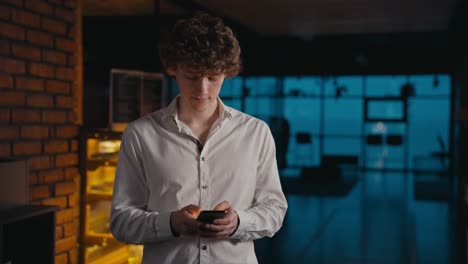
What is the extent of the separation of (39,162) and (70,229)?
610 mm

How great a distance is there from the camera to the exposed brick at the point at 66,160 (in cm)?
371

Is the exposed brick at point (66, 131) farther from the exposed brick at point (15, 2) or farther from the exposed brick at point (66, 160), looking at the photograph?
the exposed brick at point (15, 2)

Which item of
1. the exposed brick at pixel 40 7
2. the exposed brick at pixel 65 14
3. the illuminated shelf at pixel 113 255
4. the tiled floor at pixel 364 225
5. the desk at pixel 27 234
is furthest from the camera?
the tiled floor at pixel 364 225

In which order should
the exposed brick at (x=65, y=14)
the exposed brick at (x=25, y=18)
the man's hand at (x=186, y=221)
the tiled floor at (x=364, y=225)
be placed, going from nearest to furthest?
the man's hand at (x=186, y=221) → the exposed brick at (x=25, y=18) → the exposed brick at (x=65, y=14) → the tiled floor at (x=364, y=225)

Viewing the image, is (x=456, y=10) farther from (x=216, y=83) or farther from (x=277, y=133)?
(x=216, y=83)

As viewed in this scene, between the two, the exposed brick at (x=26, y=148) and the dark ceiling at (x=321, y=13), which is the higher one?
the dark ceiling at (x=321, y=13)

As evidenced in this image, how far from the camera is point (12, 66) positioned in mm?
3244

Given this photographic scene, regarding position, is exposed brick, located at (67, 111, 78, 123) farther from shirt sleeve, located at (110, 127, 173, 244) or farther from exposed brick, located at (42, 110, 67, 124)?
shirt sleeve, located at (110, 127, 173, 244)

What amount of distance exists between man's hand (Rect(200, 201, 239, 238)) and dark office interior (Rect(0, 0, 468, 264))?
4.34ft

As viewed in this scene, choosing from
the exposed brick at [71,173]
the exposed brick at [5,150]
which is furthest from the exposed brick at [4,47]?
the exposed brick at [71,173]

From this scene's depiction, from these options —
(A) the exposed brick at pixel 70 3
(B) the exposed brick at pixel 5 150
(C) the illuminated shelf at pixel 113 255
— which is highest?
(A) the exposed brick at pixel 70 3

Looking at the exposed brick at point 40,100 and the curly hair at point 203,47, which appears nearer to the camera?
the curly hair at point 203,47

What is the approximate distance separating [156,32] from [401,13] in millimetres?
4235

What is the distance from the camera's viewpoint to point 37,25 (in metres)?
3.47
